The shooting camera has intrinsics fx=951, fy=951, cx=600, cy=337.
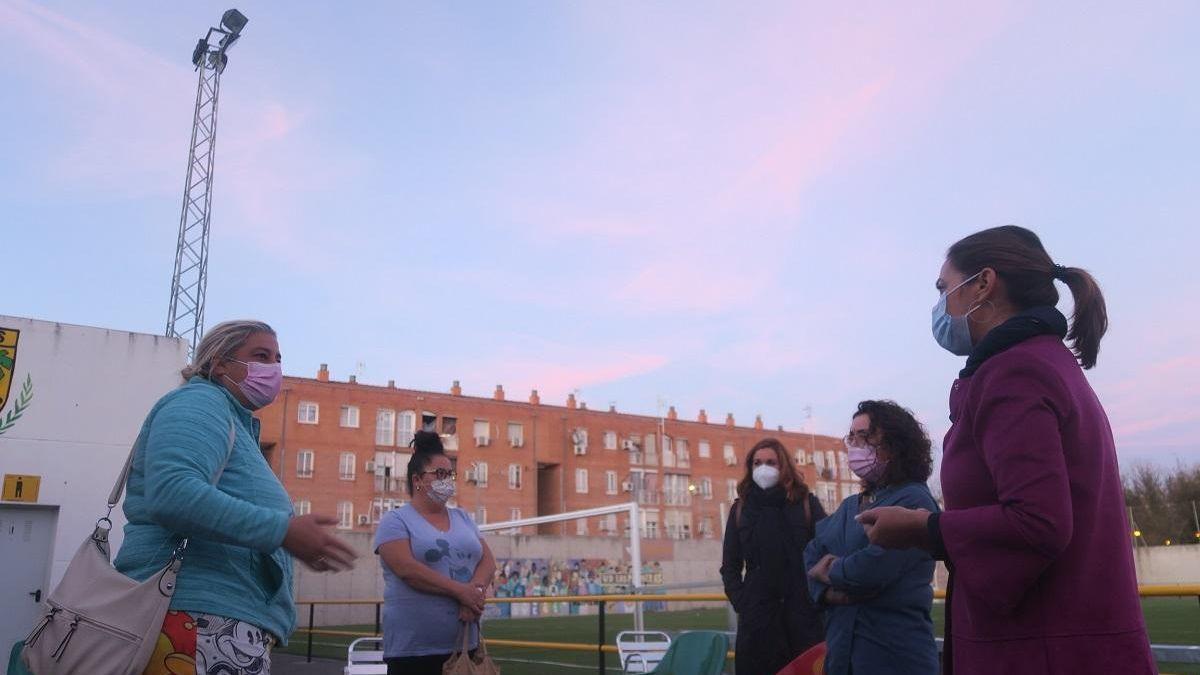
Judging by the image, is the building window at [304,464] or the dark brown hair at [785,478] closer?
the dark brown hair at [785,478]

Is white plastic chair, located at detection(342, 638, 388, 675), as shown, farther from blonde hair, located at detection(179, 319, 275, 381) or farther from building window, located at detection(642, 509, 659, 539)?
building window, located at detection(642, 509, 659, 539)

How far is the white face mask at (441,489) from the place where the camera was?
5.34 m

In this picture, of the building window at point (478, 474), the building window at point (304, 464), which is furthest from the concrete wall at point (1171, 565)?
A: the building window at point (304, 464)

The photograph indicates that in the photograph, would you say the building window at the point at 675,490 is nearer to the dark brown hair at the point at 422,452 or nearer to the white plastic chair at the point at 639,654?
the white plastic chair at the point at 639,654

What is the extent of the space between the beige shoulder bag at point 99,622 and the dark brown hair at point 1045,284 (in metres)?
2.28

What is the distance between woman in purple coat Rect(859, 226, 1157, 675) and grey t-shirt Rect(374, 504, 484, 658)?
10.7ft

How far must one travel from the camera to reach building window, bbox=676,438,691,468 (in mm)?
71750

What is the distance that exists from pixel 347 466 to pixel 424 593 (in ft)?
184

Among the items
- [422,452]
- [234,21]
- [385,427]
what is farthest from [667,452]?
[422,452]

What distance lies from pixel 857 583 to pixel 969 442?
170 cm

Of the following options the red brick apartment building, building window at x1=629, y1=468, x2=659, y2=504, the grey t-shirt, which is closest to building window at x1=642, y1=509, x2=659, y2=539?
the red brick apartment building

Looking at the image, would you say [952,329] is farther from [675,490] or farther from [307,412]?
[675,490]

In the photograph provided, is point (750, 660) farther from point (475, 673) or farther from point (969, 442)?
point (969, 442)

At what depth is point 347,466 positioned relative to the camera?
192ft
